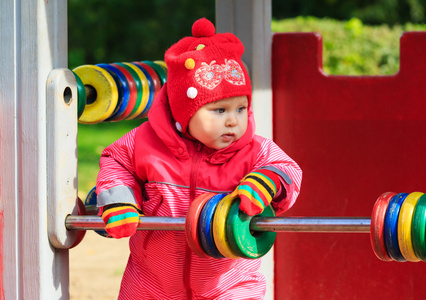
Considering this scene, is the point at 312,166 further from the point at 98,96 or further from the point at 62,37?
the point at 62,37

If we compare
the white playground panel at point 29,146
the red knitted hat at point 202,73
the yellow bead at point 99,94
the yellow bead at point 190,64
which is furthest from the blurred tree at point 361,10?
the white playground panel at point 29,146

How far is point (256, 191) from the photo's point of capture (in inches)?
81.4

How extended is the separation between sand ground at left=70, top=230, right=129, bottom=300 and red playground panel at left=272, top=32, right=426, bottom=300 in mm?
1540

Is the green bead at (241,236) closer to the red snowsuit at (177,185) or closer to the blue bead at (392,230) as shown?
the red snowsuit at (177,185)

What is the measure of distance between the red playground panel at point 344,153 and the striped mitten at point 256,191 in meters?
1.01

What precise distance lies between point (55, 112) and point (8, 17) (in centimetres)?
30

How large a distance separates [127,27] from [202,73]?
11503 mm

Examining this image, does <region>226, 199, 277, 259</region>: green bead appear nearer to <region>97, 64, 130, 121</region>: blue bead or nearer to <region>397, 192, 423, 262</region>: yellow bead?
<region>397, 192, 423, 262</region>: yellow bead

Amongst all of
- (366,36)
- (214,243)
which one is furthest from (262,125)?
(366,36)

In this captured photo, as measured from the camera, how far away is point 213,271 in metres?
2.34

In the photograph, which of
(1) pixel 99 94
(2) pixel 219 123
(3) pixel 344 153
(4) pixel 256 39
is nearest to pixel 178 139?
(2) pixel 219 123

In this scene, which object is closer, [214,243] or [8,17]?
[214,243]

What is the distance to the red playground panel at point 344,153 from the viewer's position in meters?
3.01

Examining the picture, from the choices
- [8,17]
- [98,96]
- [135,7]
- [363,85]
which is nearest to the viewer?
[8,17]
